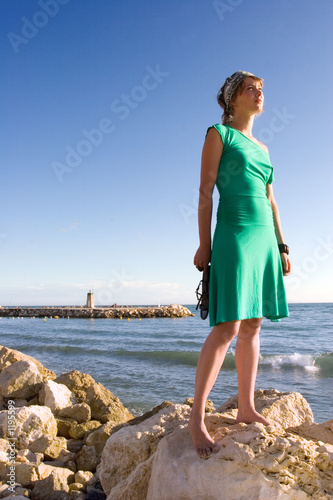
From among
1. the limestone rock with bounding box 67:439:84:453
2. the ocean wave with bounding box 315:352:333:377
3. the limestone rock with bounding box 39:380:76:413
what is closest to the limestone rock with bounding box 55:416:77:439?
the limestone rock with bounding box 67:439:84:453

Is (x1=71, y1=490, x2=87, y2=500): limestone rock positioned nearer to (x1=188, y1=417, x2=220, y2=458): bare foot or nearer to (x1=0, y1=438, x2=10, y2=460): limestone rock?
(x1=0, y1=438, x2=10, y2=460): limestone rock

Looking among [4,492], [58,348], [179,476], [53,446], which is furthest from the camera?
[58,348]

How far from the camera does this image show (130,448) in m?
2.71

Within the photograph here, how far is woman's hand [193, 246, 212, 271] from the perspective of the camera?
89.1 inches

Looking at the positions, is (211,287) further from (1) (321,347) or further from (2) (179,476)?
(1) (321,347)

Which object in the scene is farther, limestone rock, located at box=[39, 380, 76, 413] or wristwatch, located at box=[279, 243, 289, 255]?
limestone rock, located at box=[39, 380, 76, 413]

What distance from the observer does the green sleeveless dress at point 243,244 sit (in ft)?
6.91

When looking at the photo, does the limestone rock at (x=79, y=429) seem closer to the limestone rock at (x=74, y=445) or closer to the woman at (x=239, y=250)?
the limestone rock at (x=74, y=445)

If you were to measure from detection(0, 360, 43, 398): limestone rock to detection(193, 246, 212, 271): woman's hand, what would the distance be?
426 cm

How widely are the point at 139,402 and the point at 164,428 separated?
447 cm

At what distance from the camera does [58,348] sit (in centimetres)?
1608

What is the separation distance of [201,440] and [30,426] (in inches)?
116

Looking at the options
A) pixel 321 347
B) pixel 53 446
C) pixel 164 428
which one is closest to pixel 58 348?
pixel 321 347

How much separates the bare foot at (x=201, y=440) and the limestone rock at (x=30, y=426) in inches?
108
